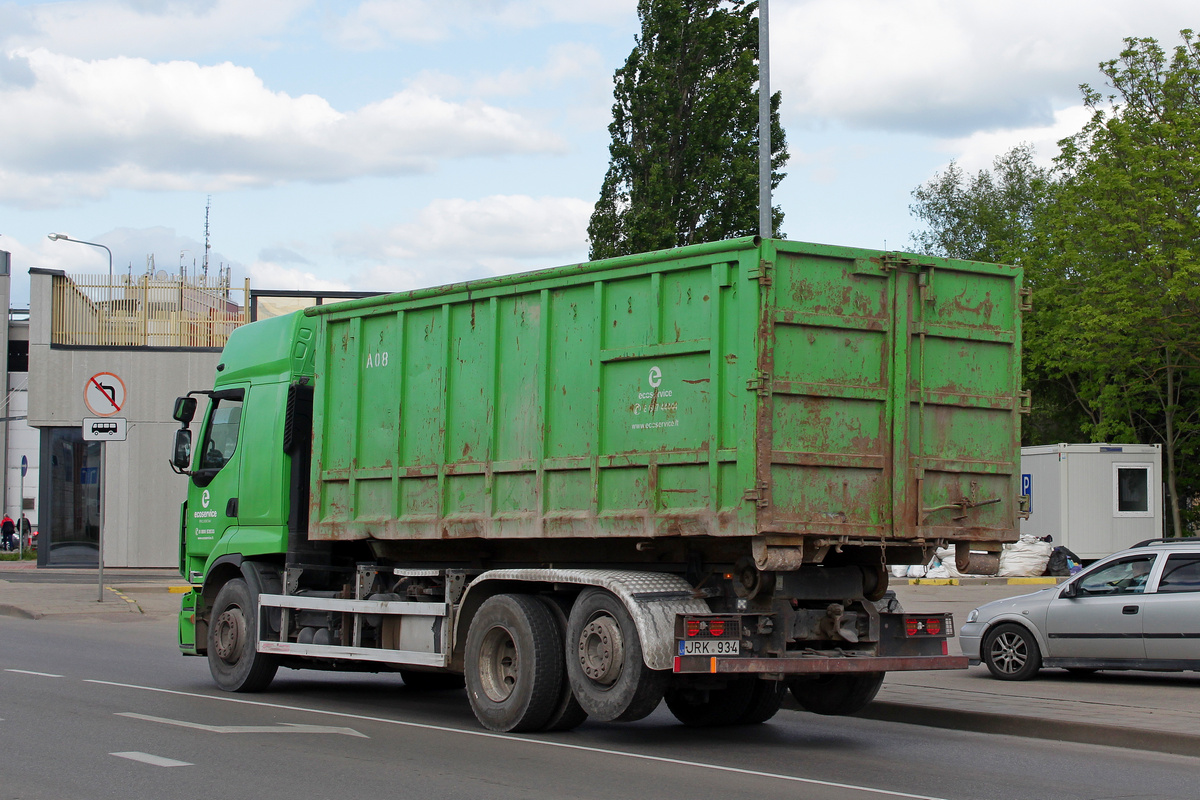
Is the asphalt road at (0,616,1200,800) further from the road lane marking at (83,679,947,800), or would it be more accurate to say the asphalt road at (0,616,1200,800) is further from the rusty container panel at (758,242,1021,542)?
the rusty container panel at (758,242,1021,542)

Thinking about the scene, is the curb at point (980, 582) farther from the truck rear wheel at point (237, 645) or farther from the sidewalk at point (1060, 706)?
the truck rear wheel at point (237, 645)

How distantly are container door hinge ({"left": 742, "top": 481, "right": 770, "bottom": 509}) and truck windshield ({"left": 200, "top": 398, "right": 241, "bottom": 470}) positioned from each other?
6340 mm

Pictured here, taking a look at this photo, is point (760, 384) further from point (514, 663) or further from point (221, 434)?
point (221, 434)

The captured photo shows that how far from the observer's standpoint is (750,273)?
8.85 metres

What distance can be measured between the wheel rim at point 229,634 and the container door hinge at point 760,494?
5774 mm

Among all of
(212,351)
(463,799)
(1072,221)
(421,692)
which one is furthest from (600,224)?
(463,799)

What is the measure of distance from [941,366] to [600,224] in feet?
74.8

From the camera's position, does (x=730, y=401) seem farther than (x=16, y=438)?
No

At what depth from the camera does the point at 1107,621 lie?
13.4 m

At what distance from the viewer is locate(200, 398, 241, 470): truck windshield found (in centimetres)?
1327

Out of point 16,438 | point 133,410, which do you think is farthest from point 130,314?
point 16,438

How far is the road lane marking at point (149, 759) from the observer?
8133 millimetres

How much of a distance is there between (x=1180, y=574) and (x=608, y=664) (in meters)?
6.89

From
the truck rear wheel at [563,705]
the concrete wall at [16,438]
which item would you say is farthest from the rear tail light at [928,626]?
the concrete wall at [16,438]
